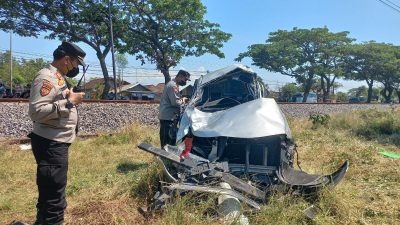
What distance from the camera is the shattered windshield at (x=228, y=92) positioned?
5.36 meters

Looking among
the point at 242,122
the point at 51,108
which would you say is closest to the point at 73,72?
the point at 51,108

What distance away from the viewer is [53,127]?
271cm

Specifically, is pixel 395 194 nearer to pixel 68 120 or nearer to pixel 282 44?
pixel 68 120

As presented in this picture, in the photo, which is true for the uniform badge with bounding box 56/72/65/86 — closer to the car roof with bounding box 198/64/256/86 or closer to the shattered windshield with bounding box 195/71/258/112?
the shattered windshield with bounding box 195/71/258/112

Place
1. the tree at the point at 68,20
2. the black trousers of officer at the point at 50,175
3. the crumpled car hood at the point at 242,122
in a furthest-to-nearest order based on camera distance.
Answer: the tree at the point at 68,20
the crumpled car hood at the point at 242,122
the black trousers of officer at the point at 50,175

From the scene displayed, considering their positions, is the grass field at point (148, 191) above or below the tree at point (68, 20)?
below

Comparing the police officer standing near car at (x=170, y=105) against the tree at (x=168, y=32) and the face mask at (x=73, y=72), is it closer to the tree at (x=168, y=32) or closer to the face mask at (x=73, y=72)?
the face mask at (x=73, y=72)

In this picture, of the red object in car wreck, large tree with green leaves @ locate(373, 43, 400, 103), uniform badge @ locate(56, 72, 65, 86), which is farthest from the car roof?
large tree with green leaves @ locate(373, 43, 400, 103)

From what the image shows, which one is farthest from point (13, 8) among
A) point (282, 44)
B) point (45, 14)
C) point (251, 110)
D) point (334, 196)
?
point (282, 44)

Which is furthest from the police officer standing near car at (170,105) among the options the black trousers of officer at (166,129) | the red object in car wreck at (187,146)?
the red object in car wreck at (187,146)

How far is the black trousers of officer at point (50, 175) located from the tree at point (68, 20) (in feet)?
57.7

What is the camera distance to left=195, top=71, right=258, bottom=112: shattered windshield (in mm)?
5355

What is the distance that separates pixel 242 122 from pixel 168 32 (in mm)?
18329

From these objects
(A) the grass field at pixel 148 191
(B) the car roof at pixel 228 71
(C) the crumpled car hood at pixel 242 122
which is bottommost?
(A) the grass field at pixel 148 191
